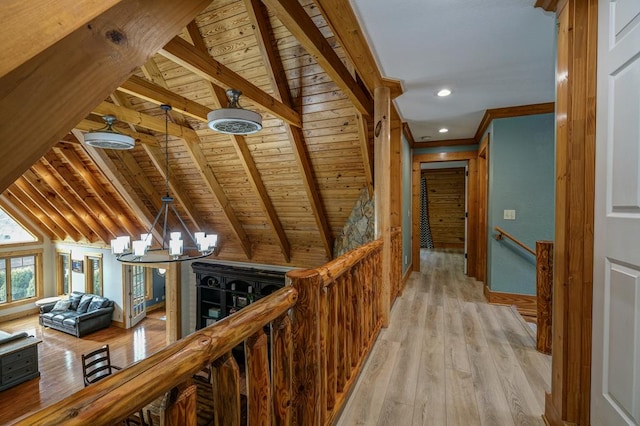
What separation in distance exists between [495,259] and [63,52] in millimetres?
4147

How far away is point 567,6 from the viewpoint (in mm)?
1374

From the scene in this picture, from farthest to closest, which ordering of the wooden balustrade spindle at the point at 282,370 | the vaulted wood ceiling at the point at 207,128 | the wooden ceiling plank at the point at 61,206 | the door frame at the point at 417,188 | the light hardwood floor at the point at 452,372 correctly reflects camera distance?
the wooden ceiling plank at the point at 61,206, the door frame at the point at 417,188, the light hardwood floor at the point at 452,372, the wooden balustrade spindle at the point at 282,370, the vaulted wood ceiling at the point at 207,128

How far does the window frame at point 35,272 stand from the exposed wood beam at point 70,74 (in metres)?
10.5

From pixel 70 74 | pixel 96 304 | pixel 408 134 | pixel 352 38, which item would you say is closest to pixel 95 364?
pixel 96 304

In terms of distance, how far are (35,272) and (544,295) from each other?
11.9 metres

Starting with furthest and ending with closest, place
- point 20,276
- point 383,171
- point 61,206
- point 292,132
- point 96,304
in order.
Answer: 1. point 20,276
2. point 96,304
3. point 61,206
4. point 292,132
5. point 383,171

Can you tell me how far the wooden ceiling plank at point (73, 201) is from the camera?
580 cm

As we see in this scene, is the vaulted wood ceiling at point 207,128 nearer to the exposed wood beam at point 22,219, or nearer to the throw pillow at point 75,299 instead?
the exposed wood beam at point 22,219

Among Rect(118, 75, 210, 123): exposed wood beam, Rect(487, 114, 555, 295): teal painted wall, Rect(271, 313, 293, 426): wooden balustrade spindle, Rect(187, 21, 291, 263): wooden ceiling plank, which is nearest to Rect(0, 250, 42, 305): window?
Rect(187, 21, 291, 263): wooden ceiling plank

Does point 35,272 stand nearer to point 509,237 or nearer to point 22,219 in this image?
point 22,219

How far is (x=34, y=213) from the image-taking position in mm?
7648

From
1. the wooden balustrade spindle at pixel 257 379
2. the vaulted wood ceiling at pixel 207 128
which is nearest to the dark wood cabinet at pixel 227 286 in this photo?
the vaulted wood ceiling at pixel 207 128

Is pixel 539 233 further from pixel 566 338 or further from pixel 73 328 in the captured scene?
pixel 73 328

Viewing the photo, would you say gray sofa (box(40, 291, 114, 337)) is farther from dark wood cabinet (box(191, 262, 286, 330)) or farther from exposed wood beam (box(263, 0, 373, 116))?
exposed wood beam (box(263, 0, 373, 116))
